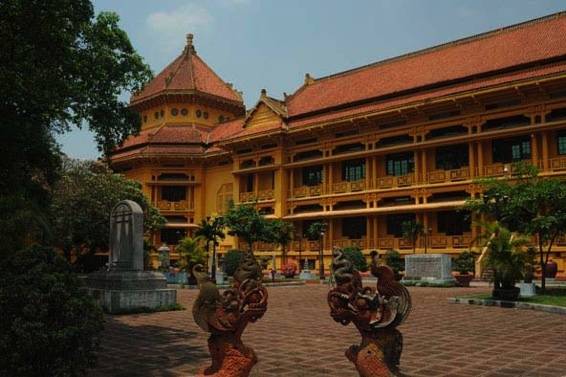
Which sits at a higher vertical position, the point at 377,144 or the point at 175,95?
the point at 175,95

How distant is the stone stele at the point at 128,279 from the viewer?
13.6m

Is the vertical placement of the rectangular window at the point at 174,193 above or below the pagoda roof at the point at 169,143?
below

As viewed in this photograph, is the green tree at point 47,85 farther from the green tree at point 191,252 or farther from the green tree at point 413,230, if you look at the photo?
the green tree at point 413,230

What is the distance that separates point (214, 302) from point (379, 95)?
30.5 meters

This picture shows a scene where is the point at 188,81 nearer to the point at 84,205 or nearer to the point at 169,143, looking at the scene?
the point at 169,143

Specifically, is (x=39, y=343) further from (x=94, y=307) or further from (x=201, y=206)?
(x=201, y=206)

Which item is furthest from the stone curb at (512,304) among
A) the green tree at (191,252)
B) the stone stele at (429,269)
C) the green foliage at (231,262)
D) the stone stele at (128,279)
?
the green foliage at (231,262)

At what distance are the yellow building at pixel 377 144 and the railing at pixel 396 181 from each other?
3.1 inches

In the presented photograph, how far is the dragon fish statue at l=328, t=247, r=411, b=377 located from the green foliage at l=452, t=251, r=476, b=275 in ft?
77.6

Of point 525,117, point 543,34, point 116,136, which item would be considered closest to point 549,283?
point 525,117

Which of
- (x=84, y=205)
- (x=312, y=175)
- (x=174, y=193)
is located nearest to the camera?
(x=84, y=205)

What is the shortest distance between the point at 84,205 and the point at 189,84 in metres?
17.5

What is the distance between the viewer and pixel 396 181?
32.8 m

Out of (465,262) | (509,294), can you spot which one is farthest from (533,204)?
(465,262)
